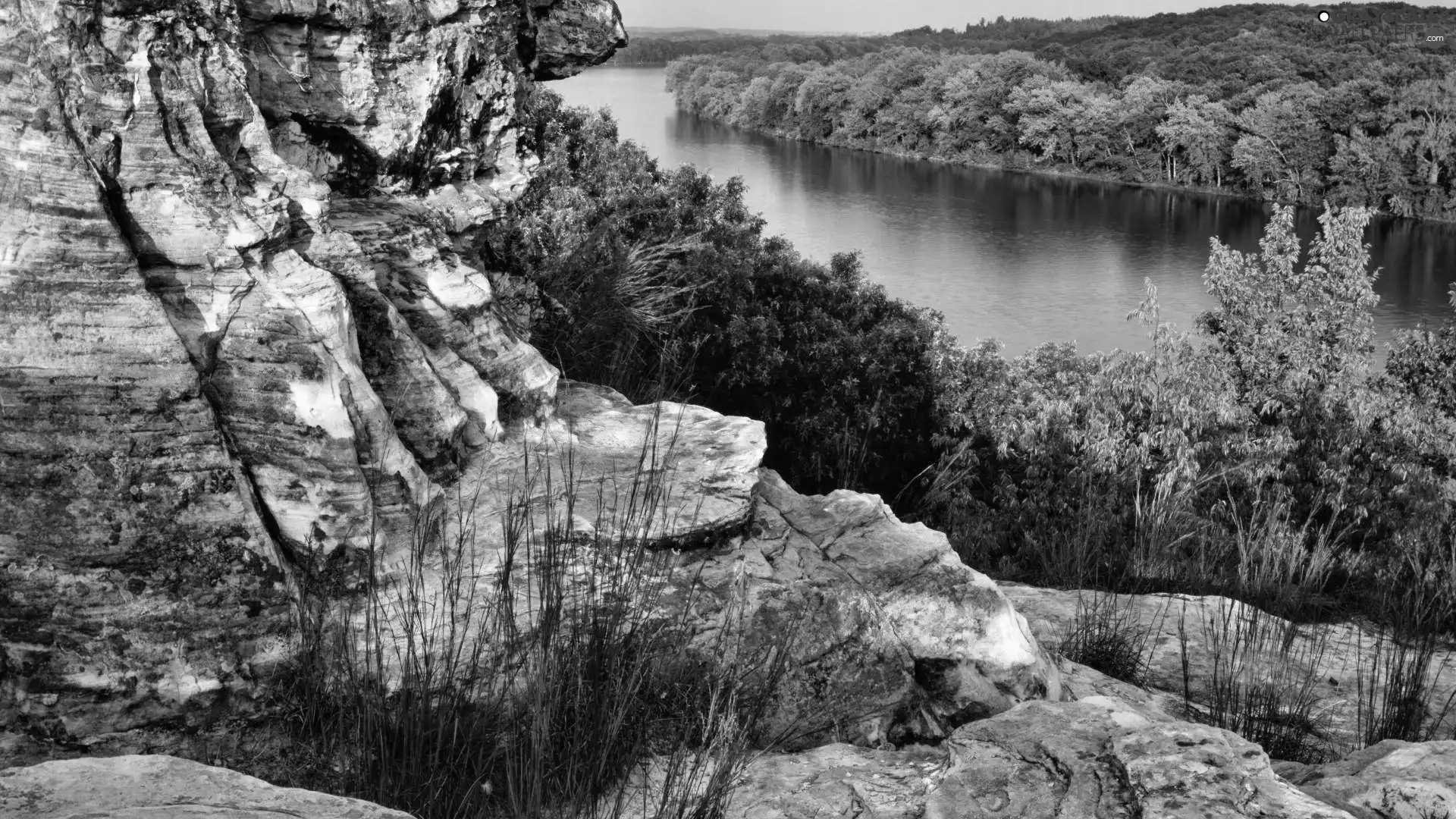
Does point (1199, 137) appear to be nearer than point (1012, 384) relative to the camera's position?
No

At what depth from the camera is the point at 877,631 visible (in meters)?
4.26

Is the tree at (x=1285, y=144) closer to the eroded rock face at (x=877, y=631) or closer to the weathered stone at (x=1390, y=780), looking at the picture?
the eroded rock face at (x=877, y=631)

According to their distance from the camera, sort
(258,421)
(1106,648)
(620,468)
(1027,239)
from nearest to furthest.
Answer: (258,421), (620,468), (1106,648), (1027,239)

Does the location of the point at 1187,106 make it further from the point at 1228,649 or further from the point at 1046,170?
→ the point at 1228,649

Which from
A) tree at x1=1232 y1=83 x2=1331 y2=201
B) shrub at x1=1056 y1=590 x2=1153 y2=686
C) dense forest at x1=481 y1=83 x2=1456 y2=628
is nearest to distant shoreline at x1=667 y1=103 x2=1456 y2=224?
tree at x1=1232 y1=83 x2=1331 y2=201

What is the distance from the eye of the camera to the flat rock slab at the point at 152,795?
7.23ft

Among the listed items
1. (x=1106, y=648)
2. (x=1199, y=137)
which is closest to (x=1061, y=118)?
(x=1199, y=137)

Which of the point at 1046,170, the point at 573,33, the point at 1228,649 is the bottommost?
the point at 1228,649

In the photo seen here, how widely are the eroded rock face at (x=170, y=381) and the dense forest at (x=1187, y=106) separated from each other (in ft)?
161

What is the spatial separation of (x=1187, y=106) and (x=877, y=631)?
62644 mm

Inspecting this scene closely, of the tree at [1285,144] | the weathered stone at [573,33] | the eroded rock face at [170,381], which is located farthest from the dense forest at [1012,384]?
the tree at [1285,144]

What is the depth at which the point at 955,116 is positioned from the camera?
7194 centimetres

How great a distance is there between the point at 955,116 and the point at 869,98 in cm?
981

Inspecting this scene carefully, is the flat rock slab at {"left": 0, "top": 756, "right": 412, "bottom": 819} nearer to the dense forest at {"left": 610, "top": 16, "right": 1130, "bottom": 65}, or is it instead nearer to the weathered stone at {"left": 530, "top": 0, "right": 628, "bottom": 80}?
the weathered stone at {"left": 530, "top": 0, "right": 628, "bottom": 80}
